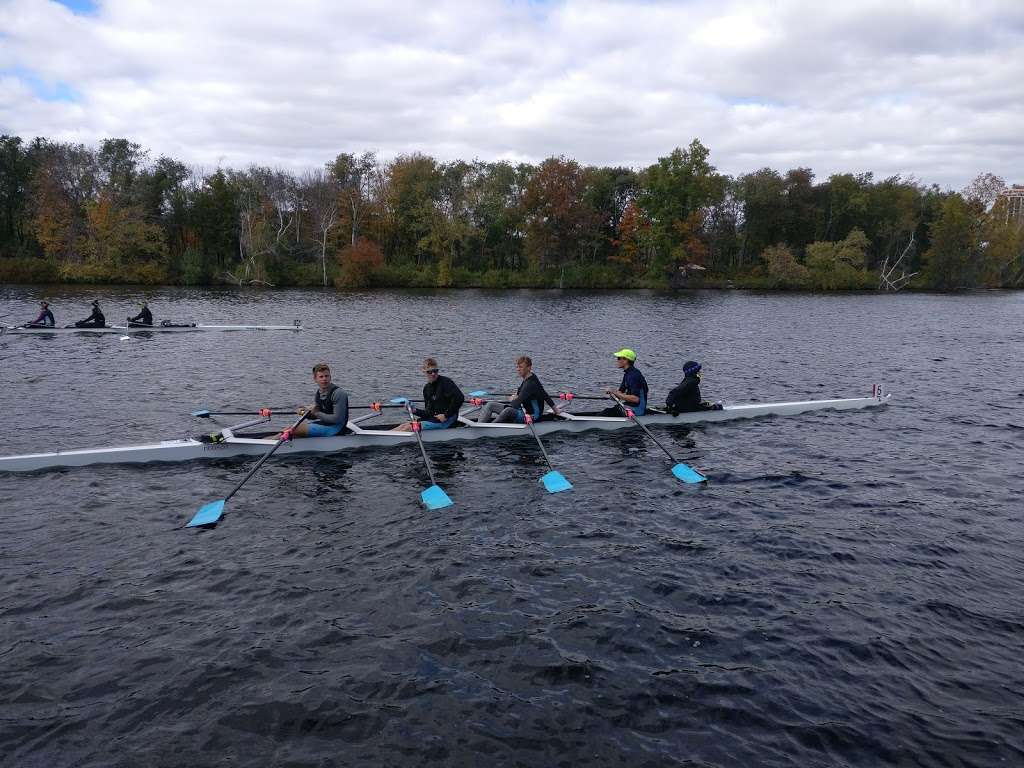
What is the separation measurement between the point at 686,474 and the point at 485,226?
3169 inches

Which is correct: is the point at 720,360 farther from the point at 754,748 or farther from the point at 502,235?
the point at 502,235

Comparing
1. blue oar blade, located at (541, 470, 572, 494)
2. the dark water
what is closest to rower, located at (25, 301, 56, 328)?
the dark water

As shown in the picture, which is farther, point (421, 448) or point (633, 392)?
point (633, 392)

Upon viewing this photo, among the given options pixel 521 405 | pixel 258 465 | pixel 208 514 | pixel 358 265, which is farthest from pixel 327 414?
pixel 358 265

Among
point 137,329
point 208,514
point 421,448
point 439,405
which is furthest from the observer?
point 137,329

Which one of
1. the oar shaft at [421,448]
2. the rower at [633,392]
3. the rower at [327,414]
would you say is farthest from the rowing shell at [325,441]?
the oar shaft at [421,448]

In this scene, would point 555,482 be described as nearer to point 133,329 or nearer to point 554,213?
point 133,329

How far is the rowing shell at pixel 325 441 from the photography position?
1323cm

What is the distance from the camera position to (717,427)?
17.9 meters

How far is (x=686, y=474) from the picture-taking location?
45.5ft

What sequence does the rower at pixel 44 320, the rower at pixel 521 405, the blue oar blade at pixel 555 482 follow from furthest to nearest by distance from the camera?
the rower at pixel 44 320 < the rower at pixel 521 405 < the blue oar blade at pixel 555 482

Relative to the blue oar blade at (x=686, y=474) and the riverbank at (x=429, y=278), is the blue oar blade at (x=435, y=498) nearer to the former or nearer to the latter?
the blue oar blade at (x=686, y=474)

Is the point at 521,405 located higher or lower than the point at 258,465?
higher

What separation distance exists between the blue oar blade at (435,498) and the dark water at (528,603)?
25cm
